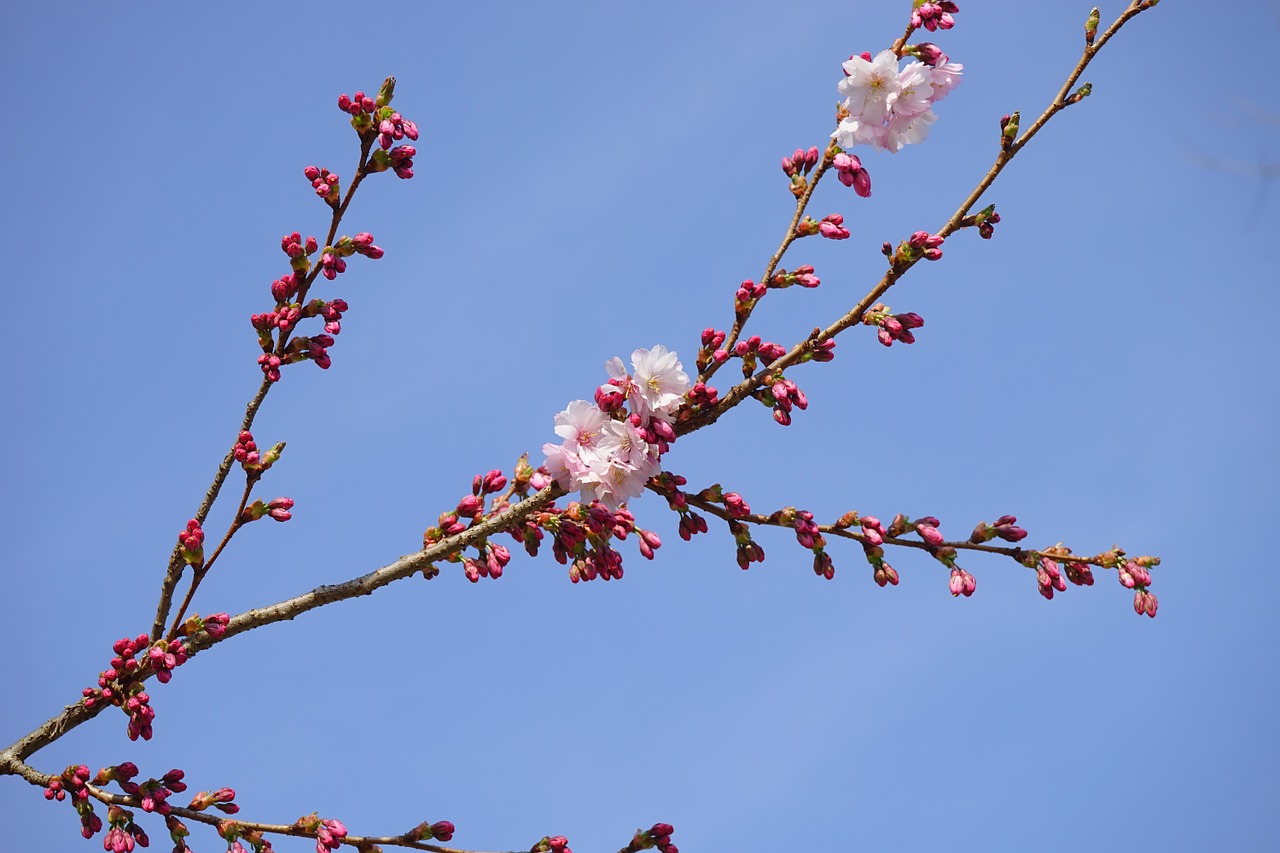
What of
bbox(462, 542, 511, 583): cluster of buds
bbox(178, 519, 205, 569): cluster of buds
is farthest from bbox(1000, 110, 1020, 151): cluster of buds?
bbox(178, 519, 205, 569): cluster of buds

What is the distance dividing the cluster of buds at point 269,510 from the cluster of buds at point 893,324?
1.99 m

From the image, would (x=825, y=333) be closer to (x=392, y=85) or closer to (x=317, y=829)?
(x=392, y=85)

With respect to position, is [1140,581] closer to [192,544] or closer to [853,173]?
[853,173]

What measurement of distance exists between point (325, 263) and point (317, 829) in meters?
1.83

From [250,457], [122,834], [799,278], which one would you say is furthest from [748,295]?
[122,834]

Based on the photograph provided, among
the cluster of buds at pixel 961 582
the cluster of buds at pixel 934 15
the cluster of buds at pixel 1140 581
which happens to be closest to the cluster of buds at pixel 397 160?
the cluster of buds at pixel 934 15

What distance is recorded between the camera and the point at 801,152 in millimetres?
3660

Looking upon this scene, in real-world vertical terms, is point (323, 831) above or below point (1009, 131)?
below

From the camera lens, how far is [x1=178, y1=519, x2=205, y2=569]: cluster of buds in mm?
3420

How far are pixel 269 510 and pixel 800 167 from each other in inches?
83.6

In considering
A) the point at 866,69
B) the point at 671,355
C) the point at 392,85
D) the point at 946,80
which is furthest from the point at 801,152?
the point at 392,85

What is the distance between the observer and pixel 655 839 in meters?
3.39

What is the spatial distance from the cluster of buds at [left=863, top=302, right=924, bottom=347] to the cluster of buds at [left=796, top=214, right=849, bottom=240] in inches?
11.7

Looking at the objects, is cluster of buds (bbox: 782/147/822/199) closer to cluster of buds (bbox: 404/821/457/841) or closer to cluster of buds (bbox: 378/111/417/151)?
cluster of buds (bbox: 378/111/417/151)
